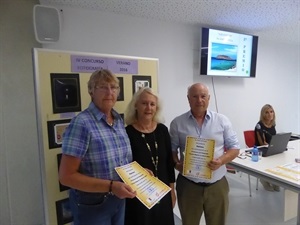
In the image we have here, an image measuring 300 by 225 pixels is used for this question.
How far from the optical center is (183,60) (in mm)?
3246

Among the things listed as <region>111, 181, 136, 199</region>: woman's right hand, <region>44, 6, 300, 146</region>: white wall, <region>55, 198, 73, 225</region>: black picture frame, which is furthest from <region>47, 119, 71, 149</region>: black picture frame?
<region>44, 6, 300, 146</region>: white wall

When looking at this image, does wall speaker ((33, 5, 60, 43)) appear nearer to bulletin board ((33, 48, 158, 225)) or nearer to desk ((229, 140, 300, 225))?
bulletin board ((33, 48, 158, 225))

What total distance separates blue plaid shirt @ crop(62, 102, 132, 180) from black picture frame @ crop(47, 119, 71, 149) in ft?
1.96

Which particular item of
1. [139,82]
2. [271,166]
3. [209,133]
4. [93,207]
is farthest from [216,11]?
[93,207]

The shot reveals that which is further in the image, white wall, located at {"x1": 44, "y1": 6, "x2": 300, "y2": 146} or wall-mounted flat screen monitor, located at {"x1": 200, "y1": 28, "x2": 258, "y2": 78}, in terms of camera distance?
wall-mounted flat screen monitor, located at {"x1": 200, "y1": 28, "x2": 258, "y2": 78}

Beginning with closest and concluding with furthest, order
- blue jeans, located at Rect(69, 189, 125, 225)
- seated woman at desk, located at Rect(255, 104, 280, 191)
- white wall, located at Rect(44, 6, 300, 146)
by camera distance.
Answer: blue jeans, located at Rect(69, 189, 125, 225)
white wall, located at Rect(44, 6, 300, 146)
seated woman at desk, located at Rect(255, 104, 280, 191)

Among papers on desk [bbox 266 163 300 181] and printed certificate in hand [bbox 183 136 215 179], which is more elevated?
printed certificate in hand [bbox 183 136 215 179]

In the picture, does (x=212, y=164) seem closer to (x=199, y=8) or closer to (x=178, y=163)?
(x=178, y=163)

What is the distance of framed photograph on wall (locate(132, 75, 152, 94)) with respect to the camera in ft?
6.89

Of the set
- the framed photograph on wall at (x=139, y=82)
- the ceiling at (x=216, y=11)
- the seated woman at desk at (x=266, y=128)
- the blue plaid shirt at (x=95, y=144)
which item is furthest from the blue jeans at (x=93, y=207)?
the seated woman at desk at (x=266, y=128)

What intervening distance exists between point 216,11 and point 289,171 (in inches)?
77.7

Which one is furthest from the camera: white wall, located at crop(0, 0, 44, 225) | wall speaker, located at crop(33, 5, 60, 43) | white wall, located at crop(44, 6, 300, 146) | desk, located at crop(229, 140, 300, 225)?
white wall, located at crop(44, 6, 300, 146)

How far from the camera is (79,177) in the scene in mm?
1118

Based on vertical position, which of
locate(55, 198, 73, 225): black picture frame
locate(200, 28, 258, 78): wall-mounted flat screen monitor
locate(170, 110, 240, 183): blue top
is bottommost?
locate(55, 198, 73, 225): black picture frame
